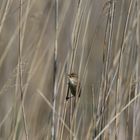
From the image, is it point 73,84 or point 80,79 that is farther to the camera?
point 80,79

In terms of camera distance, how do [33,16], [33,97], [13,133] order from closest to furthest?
[13,133] < [33,16] < [33,97]

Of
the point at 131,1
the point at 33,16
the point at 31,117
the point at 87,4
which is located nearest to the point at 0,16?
the point at 33,16

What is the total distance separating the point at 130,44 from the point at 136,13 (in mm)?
102

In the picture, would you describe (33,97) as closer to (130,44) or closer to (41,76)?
(41,76)

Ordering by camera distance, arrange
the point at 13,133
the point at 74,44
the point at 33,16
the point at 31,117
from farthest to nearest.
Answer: the point at 31,117
the point at 33,16
the point at 13,133
the point at 74,44

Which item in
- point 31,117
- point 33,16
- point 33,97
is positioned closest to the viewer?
point 33,16

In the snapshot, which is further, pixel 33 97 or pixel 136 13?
pixel 33 97

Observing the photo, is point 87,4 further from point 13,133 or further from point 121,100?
point 13,133

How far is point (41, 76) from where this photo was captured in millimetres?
2207

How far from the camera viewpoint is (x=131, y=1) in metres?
1.56

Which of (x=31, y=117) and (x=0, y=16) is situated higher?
(x=0, y=16)

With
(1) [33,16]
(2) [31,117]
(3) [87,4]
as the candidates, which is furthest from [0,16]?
(2) [31,117]

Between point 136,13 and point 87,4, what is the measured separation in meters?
0.17

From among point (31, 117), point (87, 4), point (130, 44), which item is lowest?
point (31, 117)
